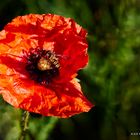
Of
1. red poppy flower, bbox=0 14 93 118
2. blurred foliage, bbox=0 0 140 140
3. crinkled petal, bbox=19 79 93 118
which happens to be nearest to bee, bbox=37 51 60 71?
red poppy flower, bbox=0 14 93 118

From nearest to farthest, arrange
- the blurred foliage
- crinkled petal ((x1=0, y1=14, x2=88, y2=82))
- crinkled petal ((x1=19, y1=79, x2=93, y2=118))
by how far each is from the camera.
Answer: crinkled petal ((x1=19, y1=79, x2=93, y2=118)) → crinkled petal ((x1=0, y1=14, x2=88, y2=82)) → the blurred foliage

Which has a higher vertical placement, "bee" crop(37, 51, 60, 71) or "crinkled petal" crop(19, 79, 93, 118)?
"bee" crop(37, 51, 60, 71)

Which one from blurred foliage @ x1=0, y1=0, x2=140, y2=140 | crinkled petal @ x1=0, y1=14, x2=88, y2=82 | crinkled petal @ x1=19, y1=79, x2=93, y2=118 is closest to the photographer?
crinkled petal @ x1=19, y1=79, x2=93, y2=118

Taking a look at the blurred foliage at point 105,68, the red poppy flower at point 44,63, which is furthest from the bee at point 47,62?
the blurred foliage at point 105,68

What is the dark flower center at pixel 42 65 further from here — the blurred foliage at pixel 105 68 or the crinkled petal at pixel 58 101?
the blurred foliage at pixel 105 68

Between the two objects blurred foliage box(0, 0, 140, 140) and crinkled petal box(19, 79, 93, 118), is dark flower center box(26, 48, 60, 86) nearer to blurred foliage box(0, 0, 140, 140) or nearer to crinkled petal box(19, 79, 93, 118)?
crinkled petal box(19, 79, 93, 118)

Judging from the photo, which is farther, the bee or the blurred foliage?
the blurred foliage

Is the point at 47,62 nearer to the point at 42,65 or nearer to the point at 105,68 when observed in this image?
the point at 42,65
